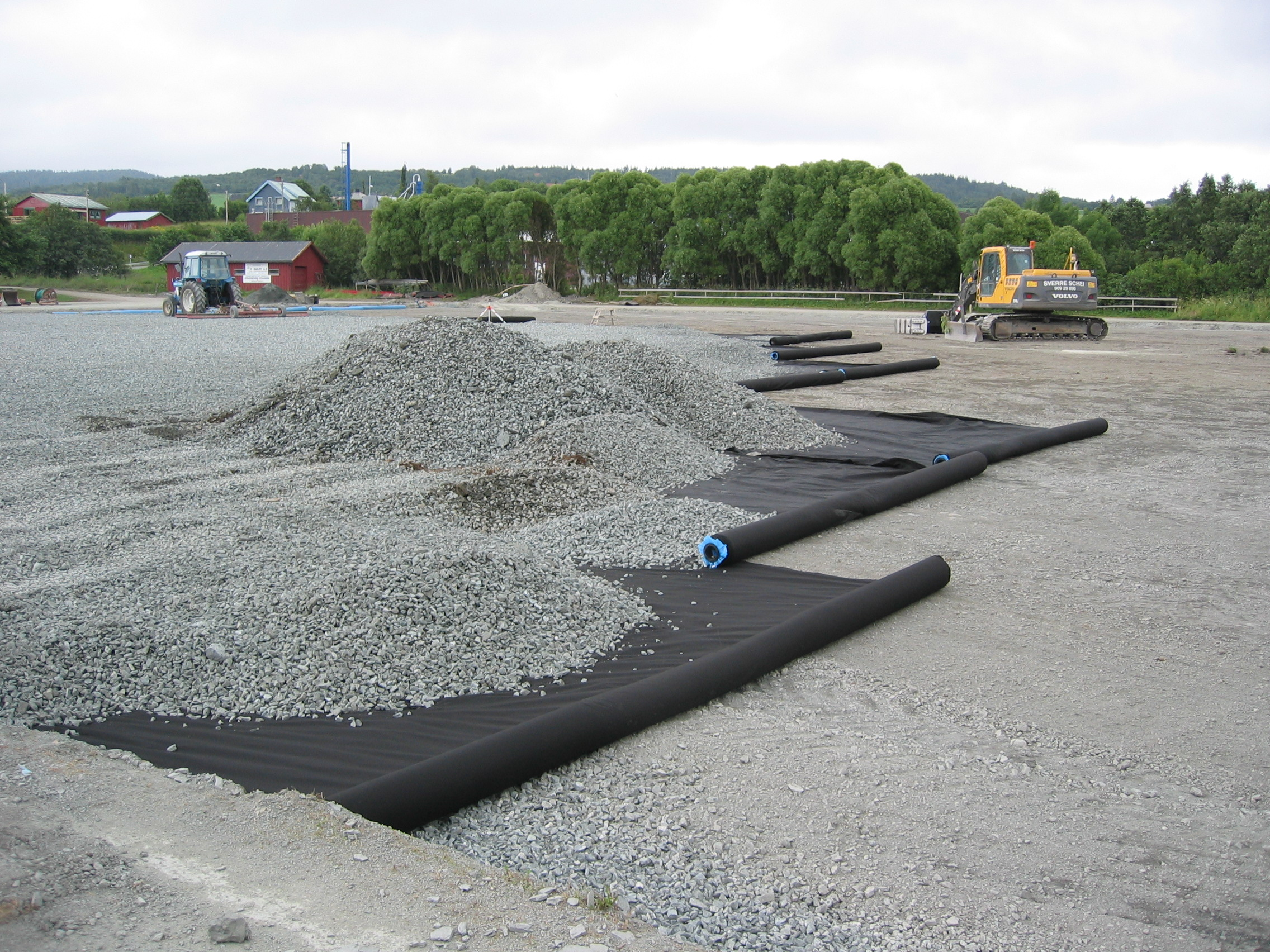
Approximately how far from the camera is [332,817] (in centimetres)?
338

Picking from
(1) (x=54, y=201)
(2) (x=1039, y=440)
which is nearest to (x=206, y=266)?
(2) (x=1039, y=440)

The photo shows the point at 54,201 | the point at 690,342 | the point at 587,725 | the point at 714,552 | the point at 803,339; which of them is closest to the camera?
the point at 587,725

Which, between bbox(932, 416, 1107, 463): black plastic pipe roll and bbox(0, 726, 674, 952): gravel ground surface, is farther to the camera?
bbox(932, 416, 1107, 463): black plastic pipe roll

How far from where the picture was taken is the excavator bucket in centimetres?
2577

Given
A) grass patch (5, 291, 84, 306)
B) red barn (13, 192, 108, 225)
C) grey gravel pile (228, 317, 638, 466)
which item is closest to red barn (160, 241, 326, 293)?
grass patch (5, 291, 84, 306)

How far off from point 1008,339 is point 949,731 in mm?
23861

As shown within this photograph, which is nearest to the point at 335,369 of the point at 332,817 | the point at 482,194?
the point at 332,817

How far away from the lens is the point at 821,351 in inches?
829

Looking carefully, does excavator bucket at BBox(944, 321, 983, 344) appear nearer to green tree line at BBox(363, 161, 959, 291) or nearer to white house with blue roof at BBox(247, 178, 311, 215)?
green tree line at BBox(363, 161, 959, 291)

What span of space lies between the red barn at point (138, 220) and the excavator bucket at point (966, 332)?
363ft

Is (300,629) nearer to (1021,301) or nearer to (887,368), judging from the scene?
(887,368)

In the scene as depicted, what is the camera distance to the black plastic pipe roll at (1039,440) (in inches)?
405

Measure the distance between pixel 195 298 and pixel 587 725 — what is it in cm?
3410

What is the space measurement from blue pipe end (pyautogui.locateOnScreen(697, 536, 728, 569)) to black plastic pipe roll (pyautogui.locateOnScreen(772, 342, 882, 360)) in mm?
14037
